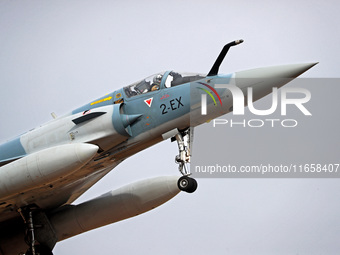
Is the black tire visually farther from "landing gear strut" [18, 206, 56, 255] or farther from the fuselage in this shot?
"landing gear strut" [18, 206, 56, 255]

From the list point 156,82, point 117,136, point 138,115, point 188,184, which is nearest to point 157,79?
point 156,82

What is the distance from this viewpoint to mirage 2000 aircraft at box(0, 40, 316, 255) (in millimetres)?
18750

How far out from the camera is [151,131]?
65.0 ft

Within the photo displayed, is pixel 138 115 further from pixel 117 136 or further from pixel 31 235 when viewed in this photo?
pixel 31 235

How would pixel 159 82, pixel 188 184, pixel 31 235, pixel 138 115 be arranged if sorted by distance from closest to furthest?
pixel 188 184
pixel 138 115
pixel 159 82
pixel 31 235

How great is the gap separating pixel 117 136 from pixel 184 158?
6.15 ft

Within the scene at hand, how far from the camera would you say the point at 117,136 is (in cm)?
1955

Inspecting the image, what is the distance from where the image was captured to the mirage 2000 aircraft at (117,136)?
61.5 feet

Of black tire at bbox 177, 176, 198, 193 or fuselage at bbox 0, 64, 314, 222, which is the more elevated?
fuselage at bbox 0, 64, 314, 222

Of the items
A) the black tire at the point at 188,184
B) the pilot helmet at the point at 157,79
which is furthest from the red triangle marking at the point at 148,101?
the black tire at the point at 188,184

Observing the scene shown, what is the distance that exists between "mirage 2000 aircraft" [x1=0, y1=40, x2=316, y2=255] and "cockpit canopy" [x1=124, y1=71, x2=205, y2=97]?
0.03m

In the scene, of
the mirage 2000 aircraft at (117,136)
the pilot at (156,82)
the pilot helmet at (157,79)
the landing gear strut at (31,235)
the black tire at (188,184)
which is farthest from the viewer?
the landing gear strut at (31,235)

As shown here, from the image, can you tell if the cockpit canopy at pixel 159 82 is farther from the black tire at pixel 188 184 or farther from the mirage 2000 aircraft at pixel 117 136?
the black tire at pixel 188 184

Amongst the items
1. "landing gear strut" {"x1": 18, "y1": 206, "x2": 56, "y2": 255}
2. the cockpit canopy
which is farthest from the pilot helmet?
"landing gear strut" {"x1": 18, "y1": 206, "x2": 56, "y2": 255}
